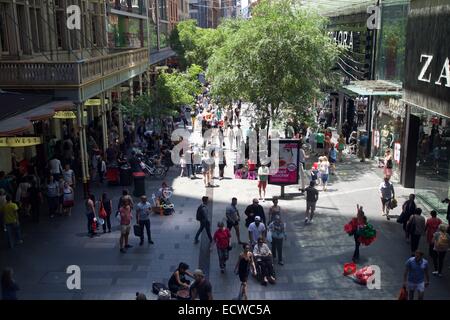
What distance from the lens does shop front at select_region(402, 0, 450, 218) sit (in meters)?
14.9

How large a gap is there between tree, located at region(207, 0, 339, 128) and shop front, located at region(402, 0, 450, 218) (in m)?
4.23

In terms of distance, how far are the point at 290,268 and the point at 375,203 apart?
655 centimetres

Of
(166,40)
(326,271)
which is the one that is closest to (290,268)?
(326,271)

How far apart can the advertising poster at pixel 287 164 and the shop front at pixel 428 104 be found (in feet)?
14.5

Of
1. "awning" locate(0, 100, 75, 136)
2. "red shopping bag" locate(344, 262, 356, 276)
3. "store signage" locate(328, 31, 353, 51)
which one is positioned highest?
"store signage" locate(328, 31, 353, 51)

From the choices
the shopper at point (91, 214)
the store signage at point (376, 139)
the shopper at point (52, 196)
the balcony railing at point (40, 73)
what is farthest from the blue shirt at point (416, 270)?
the store signage at point (376, 139)

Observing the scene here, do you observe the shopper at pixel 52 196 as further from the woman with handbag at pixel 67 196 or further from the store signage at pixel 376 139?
the store signage at pixel 376 139

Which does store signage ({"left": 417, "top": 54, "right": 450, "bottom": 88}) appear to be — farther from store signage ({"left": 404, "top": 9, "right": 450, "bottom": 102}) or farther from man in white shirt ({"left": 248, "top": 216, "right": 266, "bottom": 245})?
man in white shirt ({"left": 248, "top": 216, "right": 266, "bottom": 245})

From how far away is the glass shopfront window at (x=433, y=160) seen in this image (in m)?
16.9

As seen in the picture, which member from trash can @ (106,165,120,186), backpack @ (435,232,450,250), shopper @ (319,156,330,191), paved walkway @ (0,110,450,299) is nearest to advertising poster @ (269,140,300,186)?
paved walkway @ (0,110,450,299)

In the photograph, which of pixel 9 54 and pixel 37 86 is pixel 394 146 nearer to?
pixel 37 86

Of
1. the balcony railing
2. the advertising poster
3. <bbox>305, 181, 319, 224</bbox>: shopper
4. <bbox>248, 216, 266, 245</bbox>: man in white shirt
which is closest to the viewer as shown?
<bbox>248, 216, 266, 245</bbox>: man in white shirt
